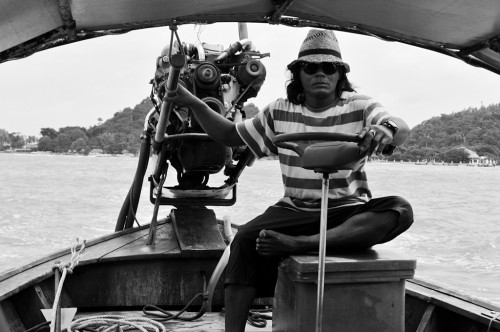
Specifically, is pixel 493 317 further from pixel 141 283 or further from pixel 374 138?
pixel 141 283

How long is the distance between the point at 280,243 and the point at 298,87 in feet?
2.42

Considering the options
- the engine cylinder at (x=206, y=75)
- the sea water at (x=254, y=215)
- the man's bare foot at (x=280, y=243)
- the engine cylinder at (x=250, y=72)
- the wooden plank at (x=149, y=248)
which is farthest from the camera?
the sea water at (x=254, y=215)

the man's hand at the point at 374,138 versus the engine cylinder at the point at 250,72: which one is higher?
the engine cylinder at the point at 250,72

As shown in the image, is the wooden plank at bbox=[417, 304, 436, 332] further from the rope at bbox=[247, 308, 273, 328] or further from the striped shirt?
the striped shirt

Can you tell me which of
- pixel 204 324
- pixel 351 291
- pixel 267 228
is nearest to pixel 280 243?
pixel 267 228

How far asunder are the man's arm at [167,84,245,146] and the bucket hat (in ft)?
1.39

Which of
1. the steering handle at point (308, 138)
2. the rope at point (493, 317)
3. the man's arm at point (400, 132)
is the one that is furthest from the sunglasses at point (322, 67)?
the rope at point (493, 317)

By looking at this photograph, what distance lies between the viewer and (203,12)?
2.52m

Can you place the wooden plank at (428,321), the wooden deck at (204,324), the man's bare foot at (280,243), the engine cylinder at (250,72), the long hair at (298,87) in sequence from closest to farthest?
the man's bare foot at (280,243), the long hair at (298,87), the wooden plank at (428,321), the wooden deck at (204,324), the engine cylinder at (250,72)

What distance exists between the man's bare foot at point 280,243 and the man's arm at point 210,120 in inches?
25.4

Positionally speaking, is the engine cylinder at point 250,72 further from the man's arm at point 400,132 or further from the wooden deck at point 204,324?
the man's arm at point 400,132

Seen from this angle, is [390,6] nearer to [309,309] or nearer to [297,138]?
[297,138]

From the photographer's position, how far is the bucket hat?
2410 millimetres

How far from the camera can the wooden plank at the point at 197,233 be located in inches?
150
